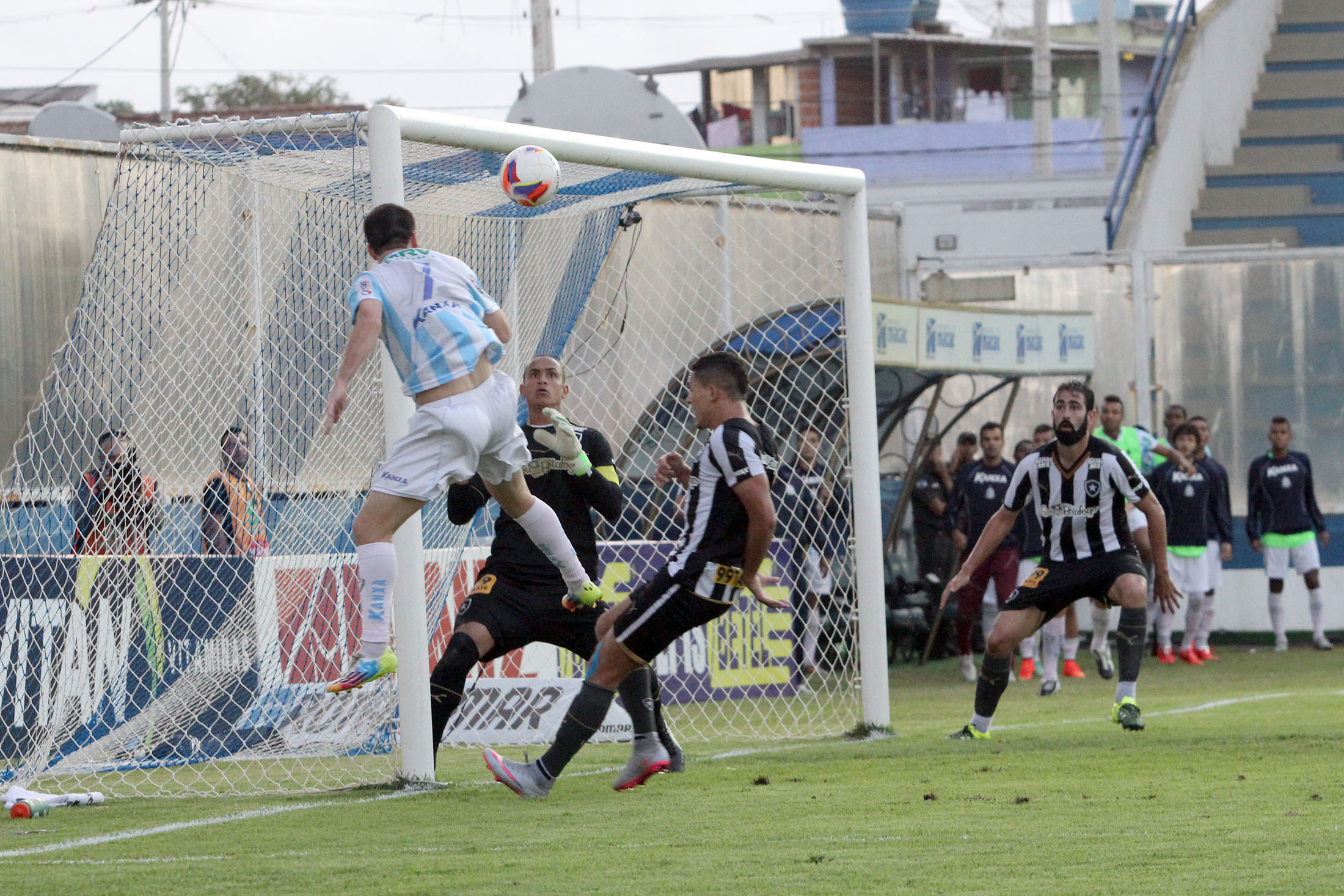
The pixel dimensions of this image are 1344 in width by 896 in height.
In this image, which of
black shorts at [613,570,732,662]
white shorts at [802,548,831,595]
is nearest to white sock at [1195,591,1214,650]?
white shorts at [802,548,831,595]

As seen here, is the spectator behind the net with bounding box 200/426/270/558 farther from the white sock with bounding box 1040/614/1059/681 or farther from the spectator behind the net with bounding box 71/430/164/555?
the white sock with bounding box 1040/614/1059/681

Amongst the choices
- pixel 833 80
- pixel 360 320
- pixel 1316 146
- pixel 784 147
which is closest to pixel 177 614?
pixel 360 320

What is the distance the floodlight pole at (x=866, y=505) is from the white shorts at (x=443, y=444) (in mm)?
3638

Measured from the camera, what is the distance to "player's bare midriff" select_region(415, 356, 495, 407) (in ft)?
22.1

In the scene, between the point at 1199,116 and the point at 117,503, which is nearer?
the point at 117,503

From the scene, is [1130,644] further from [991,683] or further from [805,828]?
[805,828]

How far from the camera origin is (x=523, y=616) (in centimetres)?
803

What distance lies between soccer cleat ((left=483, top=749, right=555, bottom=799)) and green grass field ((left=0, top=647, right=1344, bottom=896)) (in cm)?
7

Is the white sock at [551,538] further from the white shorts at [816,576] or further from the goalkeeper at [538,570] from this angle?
the white shorts at [816,576]

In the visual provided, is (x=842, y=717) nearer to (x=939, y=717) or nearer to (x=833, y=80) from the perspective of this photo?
(x=939, y=717)

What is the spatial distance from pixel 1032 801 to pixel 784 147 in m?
47.3

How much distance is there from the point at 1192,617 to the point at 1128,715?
25.2ft

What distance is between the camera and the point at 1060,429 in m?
9.26

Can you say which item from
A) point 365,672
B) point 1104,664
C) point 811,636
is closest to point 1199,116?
point 1104,664
